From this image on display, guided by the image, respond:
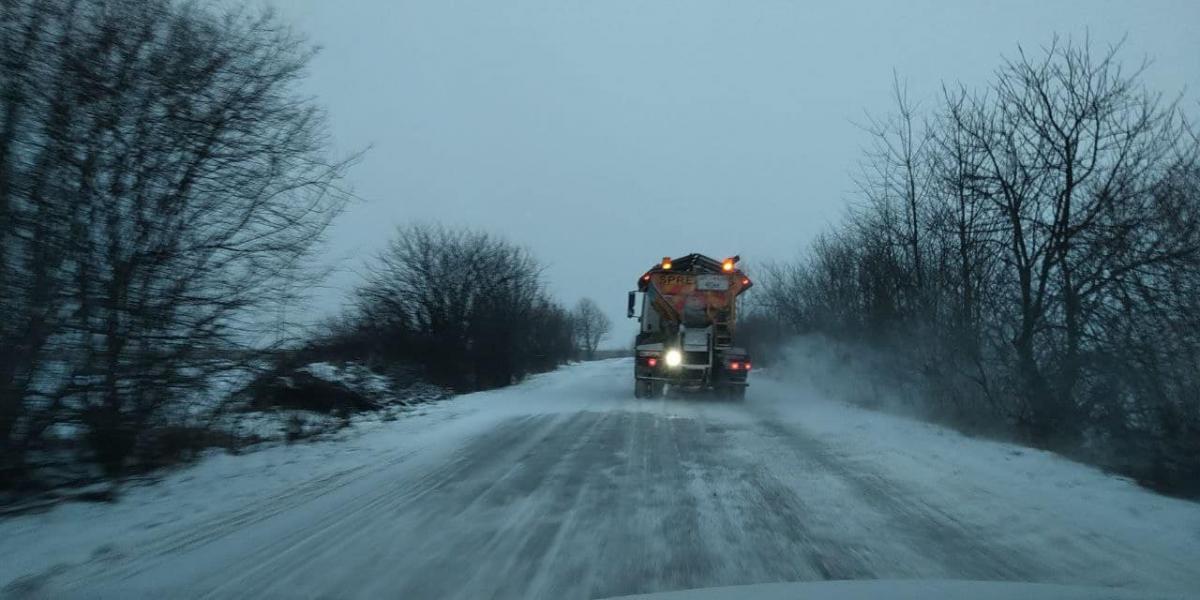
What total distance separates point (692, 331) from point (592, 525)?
14.7 meters

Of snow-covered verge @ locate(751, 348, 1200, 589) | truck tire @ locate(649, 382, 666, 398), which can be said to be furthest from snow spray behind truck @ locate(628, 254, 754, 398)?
snow-covered verge @ locate(751, 348, 1200, 589)

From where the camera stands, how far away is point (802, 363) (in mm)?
30906

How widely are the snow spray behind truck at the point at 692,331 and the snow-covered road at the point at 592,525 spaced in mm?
9494

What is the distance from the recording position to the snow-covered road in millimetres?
5082

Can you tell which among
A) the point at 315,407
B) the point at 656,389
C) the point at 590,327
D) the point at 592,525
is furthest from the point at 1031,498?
the point at 590,327

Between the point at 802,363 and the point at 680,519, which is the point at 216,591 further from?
the point at 802,363

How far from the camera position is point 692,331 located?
68.7 feet

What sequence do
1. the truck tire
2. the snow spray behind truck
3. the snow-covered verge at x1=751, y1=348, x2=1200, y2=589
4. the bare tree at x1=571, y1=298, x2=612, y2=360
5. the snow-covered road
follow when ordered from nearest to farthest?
the snow-covered road
the snow-covered verge at x1=751, y1=348, x2=1200, y2=589
the snow spray behind truck
the truck tire
the bare tree at x1=571, y1=298, x2=612, y2=360

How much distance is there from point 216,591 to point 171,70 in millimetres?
5678

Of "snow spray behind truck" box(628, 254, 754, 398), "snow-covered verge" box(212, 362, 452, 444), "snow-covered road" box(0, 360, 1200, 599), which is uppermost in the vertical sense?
"snow spray behind truck" box(628, 254, 754, 398)

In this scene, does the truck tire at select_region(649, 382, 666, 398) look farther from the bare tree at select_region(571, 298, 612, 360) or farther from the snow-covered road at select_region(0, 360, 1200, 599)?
the bare tree at select_region(571, 298, 612, 360)

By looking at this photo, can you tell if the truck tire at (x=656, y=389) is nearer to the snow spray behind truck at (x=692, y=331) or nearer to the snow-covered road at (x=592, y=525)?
the snow spray behind truck at (x=692, y=331)

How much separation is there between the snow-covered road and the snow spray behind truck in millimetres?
9494

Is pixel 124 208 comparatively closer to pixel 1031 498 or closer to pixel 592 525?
pixel 592 525
